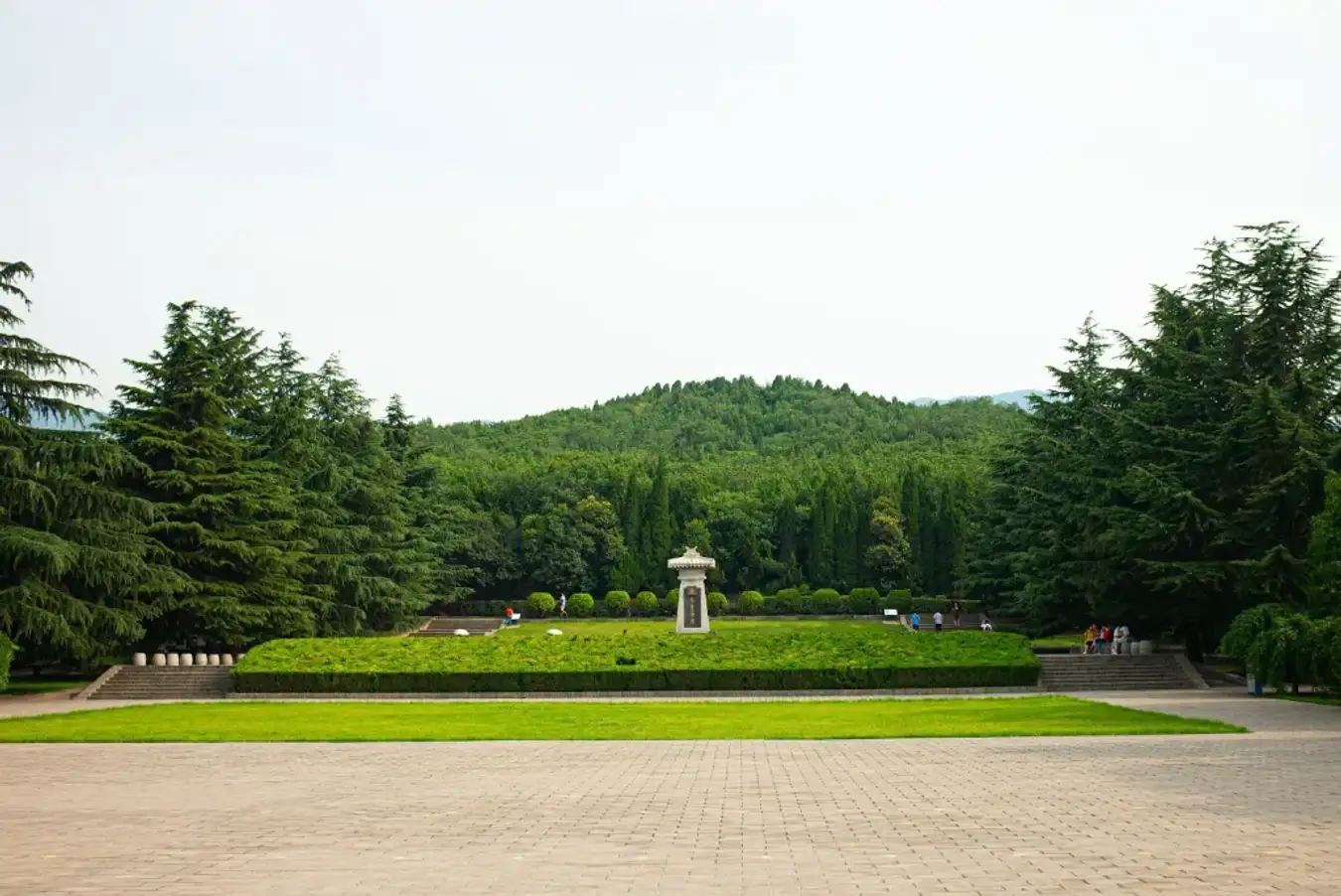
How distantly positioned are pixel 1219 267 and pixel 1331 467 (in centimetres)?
946

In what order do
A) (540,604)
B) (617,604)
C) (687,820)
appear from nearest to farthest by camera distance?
(687,820), (540,604), (617,604)

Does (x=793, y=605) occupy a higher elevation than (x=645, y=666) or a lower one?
higher

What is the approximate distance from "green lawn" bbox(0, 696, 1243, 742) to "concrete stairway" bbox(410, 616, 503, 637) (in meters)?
31.3

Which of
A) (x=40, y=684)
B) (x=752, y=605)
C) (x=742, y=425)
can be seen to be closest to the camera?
(x=40, y=684)

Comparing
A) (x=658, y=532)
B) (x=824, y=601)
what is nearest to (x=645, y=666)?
(x=824, y=601)

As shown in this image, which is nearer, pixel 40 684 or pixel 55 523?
pixel 55 523

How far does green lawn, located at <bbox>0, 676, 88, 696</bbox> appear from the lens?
37.0m

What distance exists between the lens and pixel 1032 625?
51.0 metres

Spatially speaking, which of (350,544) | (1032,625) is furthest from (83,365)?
(1032,625)

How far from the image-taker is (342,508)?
5362 centimetres

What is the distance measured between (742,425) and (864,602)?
61.5 meters

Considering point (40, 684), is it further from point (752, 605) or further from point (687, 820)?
point (752, 605)

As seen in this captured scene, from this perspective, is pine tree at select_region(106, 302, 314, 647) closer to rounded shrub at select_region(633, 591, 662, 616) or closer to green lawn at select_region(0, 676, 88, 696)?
green lawn at select_region(0, 676, 88, 696)

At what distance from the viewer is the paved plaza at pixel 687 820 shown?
10367mm
